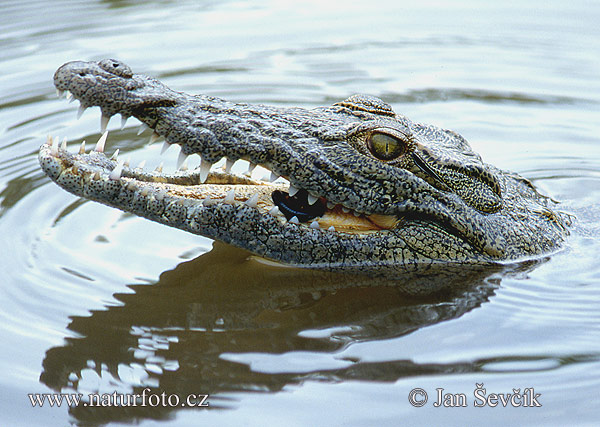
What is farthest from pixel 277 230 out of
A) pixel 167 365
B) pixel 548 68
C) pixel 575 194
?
pixel 548 68

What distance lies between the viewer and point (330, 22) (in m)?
11.5

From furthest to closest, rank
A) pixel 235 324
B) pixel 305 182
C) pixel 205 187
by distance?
pixel 205 187
pixel 305 182
pixel 235 324

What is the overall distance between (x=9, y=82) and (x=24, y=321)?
16.7 feet

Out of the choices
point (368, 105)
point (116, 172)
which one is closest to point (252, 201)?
point (116, 172)

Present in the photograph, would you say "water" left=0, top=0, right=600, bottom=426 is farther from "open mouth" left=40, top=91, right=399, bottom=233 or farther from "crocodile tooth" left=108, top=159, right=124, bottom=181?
"crocodile tooth" left=108, top=159, right=124, bottom=181

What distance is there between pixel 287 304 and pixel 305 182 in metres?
0.84

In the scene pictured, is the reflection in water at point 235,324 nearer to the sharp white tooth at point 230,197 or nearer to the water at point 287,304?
the water at point 287,304

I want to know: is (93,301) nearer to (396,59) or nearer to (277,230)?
(277,230)

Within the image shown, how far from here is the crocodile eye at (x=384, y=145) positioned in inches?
200

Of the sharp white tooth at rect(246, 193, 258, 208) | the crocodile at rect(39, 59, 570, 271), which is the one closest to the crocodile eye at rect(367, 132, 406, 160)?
the crocodile at rect(39, 59, 570, 271)

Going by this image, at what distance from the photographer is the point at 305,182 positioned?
4938 millimetres

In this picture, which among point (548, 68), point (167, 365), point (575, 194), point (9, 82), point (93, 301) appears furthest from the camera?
point (548, 68)

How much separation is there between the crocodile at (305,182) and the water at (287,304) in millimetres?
278

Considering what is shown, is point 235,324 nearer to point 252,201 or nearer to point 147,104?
point 252,201
